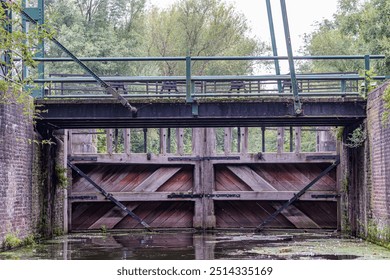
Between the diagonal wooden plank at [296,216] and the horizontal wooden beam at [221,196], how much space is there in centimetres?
48

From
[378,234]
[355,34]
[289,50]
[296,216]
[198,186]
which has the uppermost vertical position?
[355,34]

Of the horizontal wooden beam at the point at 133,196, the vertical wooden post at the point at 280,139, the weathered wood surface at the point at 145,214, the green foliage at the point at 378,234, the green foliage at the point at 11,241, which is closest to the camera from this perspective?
the green foliage at the point at 11,241

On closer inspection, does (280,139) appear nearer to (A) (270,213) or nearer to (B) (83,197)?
(A) (270,213)

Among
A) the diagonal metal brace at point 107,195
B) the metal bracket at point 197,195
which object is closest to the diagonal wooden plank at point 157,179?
the metal bracket at point 197,195

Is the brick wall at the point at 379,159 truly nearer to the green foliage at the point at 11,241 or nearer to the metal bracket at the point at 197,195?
the metal bracket at the point at 197,195

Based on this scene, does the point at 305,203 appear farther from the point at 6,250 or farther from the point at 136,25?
the point at 136,25

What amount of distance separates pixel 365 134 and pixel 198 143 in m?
6.59

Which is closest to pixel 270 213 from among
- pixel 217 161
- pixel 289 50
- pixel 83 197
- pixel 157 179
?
pixel 217 161

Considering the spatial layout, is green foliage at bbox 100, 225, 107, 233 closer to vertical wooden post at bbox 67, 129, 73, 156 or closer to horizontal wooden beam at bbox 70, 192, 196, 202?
horizontal wooden beam at bbox 70, 192, 196, 202

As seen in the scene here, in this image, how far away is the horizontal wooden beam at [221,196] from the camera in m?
26.9

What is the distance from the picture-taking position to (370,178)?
2153cm

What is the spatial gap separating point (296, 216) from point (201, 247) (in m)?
8.12

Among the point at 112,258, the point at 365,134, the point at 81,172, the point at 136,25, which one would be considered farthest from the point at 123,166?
the point at 136,25

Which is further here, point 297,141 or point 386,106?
point 297,141
